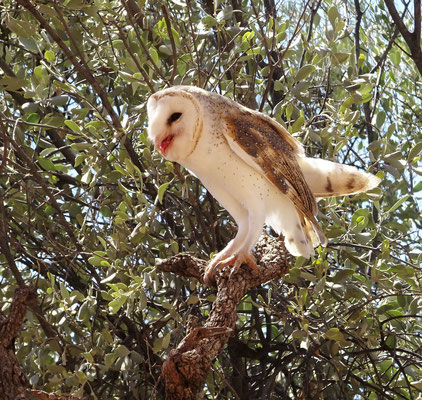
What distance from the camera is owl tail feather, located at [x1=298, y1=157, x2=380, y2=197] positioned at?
203 cm

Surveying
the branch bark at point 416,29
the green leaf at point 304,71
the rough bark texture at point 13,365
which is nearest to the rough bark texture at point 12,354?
the rough bark texture at point 13,365

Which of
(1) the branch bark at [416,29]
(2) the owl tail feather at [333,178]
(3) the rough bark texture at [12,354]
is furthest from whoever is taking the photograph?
(1) the branch bark at [416,29]

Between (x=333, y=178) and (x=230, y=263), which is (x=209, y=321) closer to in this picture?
(x=230, y=263)

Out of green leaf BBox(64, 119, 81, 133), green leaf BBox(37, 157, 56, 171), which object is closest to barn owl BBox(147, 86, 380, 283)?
green leaf BBox(64, 119, 81, 133)

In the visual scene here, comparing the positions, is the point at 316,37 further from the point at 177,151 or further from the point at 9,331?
the point at 9,331

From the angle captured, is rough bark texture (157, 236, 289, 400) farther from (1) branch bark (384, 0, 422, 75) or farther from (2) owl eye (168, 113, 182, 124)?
(1) branch bark (384, 0, 422, 75)

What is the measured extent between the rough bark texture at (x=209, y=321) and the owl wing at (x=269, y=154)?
0.11 metres

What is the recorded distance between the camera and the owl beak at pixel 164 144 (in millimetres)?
1871

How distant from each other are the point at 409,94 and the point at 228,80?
2.77ft

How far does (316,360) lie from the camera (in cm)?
262

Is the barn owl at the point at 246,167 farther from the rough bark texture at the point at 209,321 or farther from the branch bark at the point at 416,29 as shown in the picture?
the branch bark at the point at 416,29

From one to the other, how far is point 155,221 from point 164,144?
0.50 m

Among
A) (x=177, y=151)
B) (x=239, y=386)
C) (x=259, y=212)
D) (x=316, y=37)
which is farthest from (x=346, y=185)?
(x=316, y=37)

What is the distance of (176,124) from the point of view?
6.12ft
